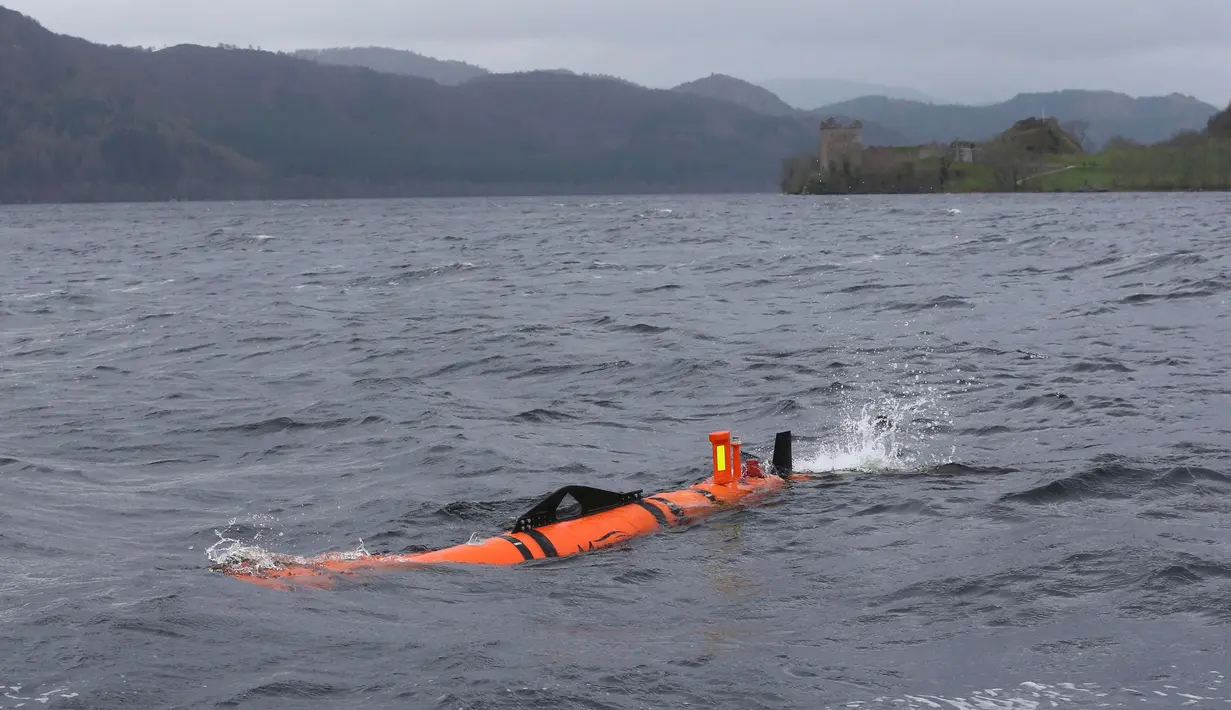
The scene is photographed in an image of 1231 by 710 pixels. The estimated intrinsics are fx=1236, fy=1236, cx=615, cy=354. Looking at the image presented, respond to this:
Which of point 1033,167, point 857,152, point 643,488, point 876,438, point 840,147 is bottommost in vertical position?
point 643,488

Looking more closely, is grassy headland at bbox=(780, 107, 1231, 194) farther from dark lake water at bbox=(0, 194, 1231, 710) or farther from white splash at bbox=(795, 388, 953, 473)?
white splash at bbox=(795, 388, 953, 473)

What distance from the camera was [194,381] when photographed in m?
24.1

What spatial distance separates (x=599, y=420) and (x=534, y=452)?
7.71 ft

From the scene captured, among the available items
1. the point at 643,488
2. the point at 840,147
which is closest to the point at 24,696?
the point at 643,488

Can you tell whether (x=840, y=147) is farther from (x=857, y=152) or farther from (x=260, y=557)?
(x=260, y=557)

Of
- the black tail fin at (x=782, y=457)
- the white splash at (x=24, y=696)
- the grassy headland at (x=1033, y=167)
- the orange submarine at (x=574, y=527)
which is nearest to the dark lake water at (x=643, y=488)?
the white splash at (x=24, y=696)

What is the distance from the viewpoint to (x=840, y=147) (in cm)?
17912

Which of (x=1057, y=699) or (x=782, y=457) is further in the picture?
(x=782, y=457)

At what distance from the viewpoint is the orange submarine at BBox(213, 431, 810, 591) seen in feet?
37.7

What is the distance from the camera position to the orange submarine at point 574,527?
11492 millimetres

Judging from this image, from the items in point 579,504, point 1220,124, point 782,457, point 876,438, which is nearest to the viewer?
point 579,504

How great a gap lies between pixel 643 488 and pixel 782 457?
6.00ft

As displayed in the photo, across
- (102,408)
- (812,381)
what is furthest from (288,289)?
(812,381)

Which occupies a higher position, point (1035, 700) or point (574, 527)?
point (574, 527)
